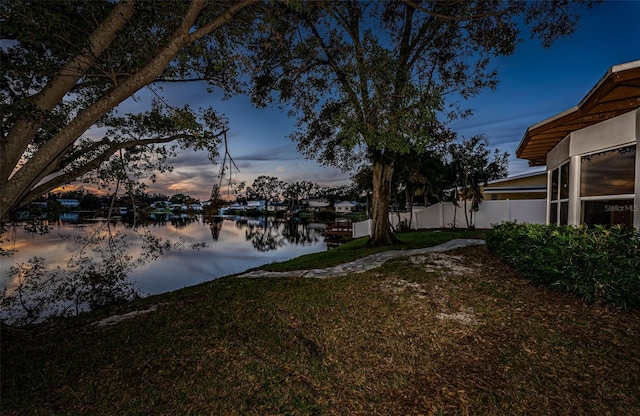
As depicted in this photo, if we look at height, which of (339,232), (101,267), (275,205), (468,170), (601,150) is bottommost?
(101,267)

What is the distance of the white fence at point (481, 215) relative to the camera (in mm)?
16094

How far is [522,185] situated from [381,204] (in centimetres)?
1503

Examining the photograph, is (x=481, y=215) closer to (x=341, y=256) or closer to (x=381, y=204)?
(x=381, y=204)

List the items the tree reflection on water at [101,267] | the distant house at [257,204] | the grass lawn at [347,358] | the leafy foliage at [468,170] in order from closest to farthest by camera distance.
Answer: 1. the grass lawn at [347,358]
2. the tree reflection on water at [101,267]
3. the leafy foliage at [468,170]
4. the distant house at [257,204]

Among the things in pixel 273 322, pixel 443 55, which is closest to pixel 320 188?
pixel 443 55

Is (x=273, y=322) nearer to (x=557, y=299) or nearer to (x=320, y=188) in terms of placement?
(x=557, y=299)

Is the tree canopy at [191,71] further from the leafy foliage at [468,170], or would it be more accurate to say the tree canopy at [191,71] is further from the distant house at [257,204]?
the distant house at [257,204]

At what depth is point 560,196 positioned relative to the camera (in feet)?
24.0

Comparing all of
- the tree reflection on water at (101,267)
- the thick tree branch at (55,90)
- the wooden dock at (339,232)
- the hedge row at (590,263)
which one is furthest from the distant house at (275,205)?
the thick tree branch at (55,90)

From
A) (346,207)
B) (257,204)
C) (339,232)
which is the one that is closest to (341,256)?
(339,232)

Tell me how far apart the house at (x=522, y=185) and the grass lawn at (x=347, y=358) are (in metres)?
17.8

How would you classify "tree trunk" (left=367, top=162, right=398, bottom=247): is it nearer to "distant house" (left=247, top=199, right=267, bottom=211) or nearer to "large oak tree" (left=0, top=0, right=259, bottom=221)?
"large oak tree" (left=0, top=0, right=259, bottom=221)

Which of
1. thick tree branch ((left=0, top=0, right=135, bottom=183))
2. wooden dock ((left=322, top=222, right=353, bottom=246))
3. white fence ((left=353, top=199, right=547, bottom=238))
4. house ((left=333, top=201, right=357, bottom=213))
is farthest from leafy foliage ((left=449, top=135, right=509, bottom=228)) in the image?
house ((left=333, top=201, right=357, bottom=213))

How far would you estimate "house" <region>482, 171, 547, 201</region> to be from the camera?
1952cm
